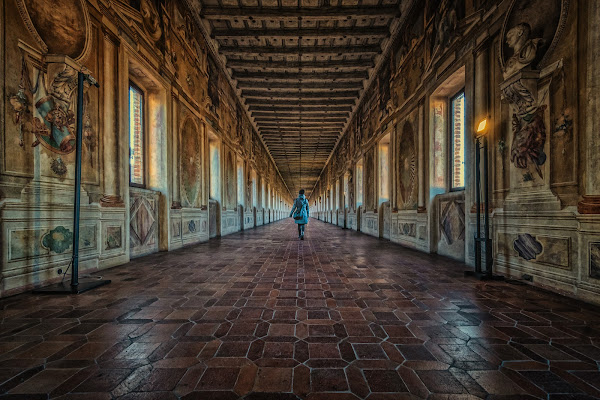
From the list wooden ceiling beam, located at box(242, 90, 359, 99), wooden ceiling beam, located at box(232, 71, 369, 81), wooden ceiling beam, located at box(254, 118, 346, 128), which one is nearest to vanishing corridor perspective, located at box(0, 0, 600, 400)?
wooden ceiling beam, located at box(232, 71, 369, 81)

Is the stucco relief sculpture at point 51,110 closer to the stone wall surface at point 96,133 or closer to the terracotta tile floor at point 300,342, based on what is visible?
the stone wall surface at point 96,133

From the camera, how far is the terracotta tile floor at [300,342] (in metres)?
1.59

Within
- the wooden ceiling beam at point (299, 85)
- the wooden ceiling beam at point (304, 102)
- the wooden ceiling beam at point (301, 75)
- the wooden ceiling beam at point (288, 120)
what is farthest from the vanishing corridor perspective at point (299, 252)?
the wooden ceiling beam at point (288, 120)

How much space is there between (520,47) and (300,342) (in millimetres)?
5041

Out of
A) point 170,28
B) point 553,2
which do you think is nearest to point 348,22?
point 170,28

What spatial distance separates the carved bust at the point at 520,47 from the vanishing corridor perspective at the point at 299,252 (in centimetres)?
6

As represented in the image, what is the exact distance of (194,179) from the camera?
8.64 meters

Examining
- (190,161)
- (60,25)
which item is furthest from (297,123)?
(60,25)

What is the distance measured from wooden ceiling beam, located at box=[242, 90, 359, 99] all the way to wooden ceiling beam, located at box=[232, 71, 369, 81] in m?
1.62

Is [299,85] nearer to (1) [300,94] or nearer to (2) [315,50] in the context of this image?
(1) [300,94]

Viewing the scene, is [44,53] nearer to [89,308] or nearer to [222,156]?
[89,308]

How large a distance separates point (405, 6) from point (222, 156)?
8445 millimetres

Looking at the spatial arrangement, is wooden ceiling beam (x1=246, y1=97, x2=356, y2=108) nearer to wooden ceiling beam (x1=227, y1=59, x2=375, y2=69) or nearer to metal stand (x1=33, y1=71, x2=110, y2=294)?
wooden ceiling beam (x1=227, y1=59, x2=375, y2=69)

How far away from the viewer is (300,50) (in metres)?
9.70
